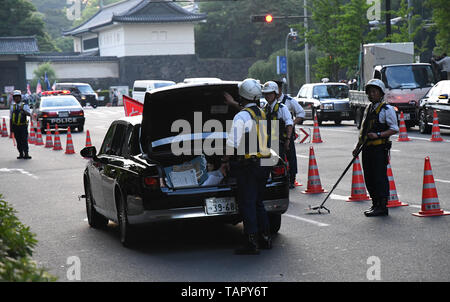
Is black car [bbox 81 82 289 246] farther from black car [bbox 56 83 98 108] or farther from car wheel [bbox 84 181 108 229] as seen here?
black car [bbox 56 83 98 108]

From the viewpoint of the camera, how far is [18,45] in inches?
3238

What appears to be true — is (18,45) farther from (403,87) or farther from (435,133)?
(435,133)

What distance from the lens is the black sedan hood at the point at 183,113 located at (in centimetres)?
905

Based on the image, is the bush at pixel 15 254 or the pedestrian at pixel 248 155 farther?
the pedestrian at pixel 248 155

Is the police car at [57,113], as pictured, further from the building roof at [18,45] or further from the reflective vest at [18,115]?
the building roof at [18,45]

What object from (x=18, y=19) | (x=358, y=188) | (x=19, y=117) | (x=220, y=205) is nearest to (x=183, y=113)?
(x=220, y=205)

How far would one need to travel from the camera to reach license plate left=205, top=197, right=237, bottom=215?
28.1 feet

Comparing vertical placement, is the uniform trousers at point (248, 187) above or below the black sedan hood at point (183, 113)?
below

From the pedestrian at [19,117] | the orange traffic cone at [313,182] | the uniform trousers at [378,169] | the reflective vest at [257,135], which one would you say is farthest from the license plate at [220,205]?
the pedestrian at [19,117]

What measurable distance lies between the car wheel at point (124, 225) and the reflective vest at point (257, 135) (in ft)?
5.07

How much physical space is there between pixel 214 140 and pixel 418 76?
2034 cm

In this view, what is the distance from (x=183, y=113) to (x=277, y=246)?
1807 mm
